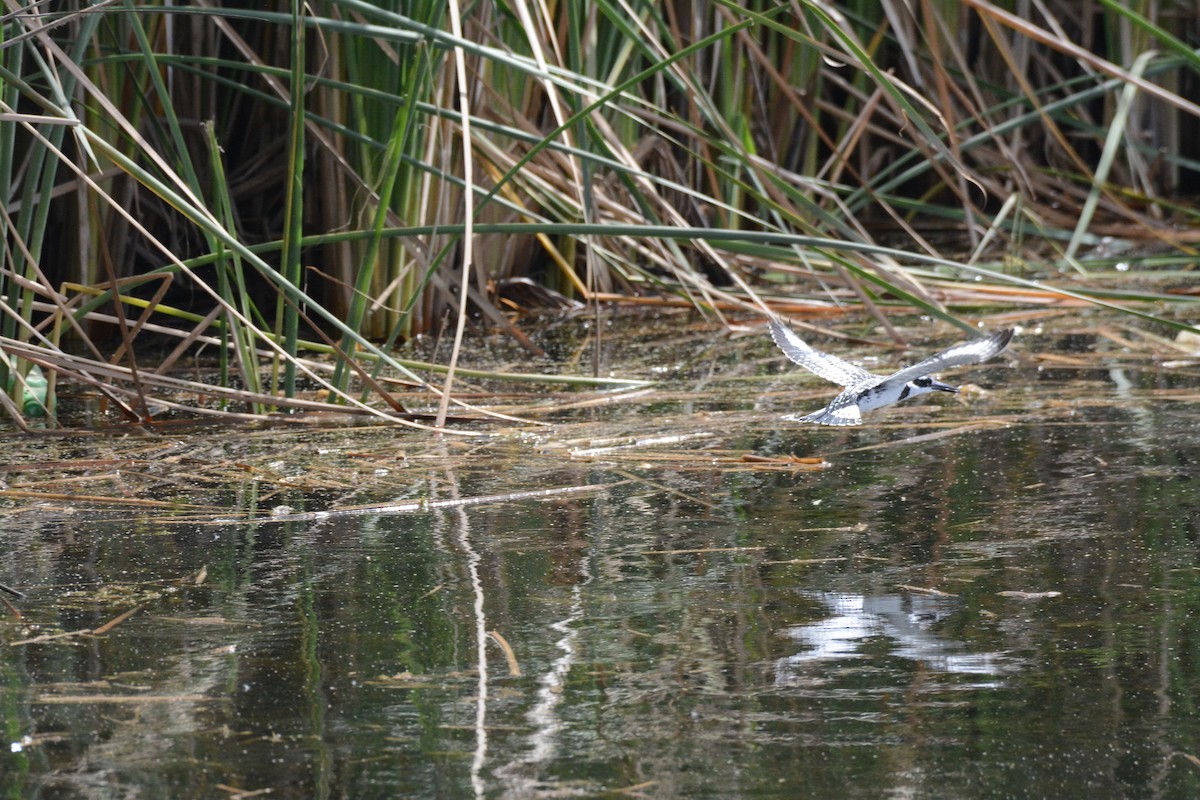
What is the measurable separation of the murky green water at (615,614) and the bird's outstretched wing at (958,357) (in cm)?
15

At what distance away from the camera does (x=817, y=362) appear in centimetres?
240

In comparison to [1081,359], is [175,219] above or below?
above

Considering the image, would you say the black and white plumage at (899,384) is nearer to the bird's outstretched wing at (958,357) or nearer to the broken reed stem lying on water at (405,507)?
the bird's outstretched wing at (958,357)

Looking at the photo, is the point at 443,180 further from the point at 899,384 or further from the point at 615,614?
the point at 615,614

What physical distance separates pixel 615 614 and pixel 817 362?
98 cm

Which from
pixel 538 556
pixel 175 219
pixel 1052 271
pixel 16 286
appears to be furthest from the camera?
pixel 1052 271

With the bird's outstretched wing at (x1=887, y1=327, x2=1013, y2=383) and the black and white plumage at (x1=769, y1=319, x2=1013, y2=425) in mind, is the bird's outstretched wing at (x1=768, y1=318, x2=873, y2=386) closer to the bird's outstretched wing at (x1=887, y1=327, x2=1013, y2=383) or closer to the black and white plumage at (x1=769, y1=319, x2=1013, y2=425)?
the black and white plumage at (x1=769, y1=319, x2=1013, y2=425)

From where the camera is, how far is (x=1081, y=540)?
5.75 feet

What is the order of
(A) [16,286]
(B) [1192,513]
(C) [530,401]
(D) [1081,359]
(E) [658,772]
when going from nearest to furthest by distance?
(E) [658,772], (B) [1192,513], (A) [16,286], (C) [530,401], (D) [1081,359]

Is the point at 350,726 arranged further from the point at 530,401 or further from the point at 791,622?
the point at 530,401

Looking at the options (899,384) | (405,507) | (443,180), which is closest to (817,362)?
(899,384)

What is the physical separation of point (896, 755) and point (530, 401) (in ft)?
5.19

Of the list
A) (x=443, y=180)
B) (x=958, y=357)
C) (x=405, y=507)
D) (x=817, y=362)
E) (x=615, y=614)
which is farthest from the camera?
(x=443, y=180)

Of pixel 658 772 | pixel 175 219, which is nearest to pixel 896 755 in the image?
pixel 658 772
